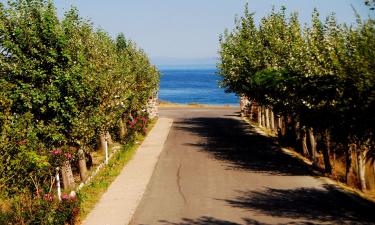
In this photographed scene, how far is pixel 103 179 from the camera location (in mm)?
21953

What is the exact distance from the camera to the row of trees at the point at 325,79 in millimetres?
13258

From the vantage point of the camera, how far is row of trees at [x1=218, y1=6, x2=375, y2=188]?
13.3 metres

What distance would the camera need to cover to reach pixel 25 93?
18.8m

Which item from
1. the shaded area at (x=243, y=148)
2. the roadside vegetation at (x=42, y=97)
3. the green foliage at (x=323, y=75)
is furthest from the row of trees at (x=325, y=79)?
the roadside vegetation at (x=42, y=97)

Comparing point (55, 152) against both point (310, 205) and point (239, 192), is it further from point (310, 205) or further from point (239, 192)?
point (310, 205)

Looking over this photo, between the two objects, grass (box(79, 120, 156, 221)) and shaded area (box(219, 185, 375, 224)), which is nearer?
shaded area (box(219, 185, 375, 224))

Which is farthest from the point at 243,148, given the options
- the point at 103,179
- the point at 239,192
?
the point at 103,179

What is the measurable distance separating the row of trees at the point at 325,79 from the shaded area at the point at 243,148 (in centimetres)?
191

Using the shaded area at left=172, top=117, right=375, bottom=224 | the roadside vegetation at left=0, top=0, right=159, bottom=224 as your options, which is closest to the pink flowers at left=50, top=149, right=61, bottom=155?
the roadside vegetation at left=0, top=0, right=159, bottom=224

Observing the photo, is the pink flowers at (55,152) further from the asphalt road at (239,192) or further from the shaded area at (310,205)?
the shaded area at (310,205)

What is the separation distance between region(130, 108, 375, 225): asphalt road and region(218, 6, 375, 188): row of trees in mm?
2223

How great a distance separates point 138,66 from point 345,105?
26.1 metres

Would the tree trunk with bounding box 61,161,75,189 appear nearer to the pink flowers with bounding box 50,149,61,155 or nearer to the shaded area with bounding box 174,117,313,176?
the pink flowers with bounding box 50,149,61,155

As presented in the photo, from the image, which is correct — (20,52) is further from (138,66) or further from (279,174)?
(138,66)
